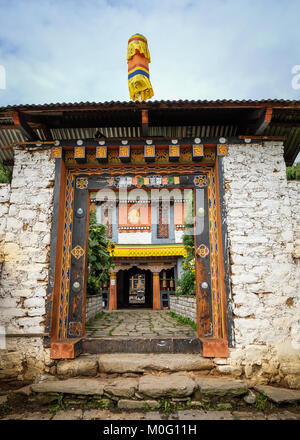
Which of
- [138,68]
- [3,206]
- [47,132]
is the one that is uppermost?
[138,68]

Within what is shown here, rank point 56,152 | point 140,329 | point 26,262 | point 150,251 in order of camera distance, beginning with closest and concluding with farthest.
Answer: point 26,262 → point 56,152 → point 140,329 → point 150,251

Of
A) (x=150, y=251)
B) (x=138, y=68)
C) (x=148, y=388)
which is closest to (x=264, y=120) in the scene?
(x=138, y=68)

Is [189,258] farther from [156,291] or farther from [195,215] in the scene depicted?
[156,291]

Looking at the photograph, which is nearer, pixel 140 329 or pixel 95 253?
pixel 140 329

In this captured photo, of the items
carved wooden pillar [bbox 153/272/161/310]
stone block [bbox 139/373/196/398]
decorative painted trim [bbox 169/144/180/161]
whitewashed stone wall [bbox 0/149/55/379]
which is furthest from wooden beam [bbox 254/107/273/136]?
carved wooden pillar [bbox 153/272/161/310]

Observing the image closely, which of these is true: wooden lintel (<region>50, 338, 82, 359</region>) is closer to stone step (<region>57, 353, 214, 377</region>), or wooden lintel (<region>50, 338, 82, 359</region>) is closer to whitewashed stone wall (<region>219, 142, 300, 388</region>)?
stone step (<region>57, 353, 214, 377</region>)

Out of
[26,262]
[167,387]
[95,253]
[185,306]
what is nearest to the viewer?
[167,387]

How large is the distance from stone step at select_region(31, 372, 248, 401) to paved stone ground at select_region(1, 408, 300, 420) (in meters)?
0.21

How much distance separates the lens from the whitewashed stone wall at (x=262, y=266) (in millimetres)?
3891

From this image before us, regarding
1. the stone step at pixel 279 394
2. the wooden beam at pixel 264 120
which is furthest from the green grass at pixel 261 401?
the wooden beam at pixel 264 120

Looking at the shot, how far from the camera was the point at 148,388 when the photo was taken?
11.2ft

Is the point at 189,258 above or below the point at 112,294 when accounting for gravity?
above

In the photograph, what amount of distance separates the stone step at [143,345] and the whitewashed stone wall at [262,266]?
0.57 m

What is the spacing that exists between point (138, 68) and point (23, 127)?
2.78m
